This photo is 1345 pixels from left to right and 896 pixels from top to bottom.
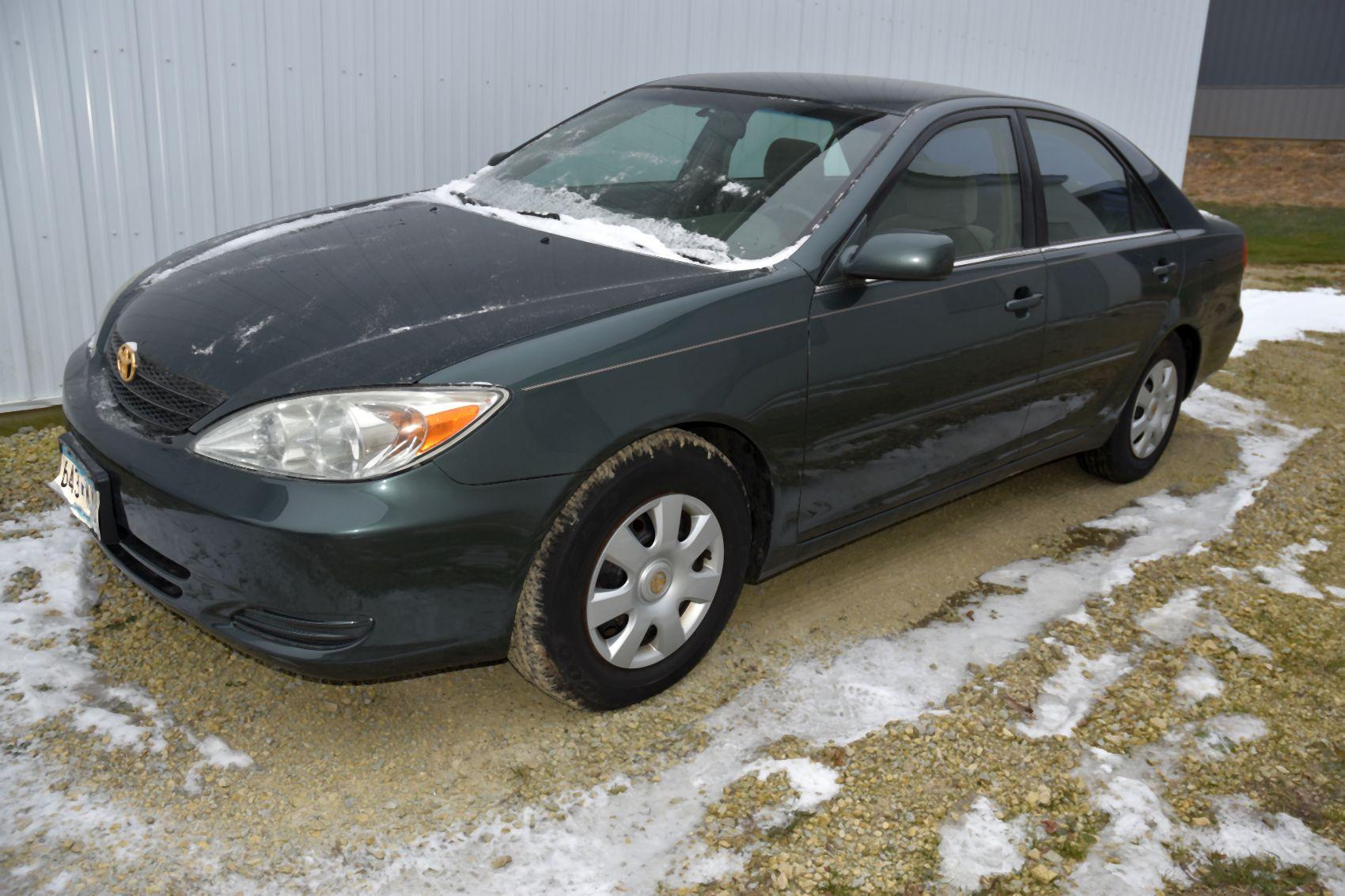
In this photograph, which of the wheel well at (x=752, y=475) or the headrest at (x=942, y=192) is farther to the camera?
the headrest at (x=942, y=192)

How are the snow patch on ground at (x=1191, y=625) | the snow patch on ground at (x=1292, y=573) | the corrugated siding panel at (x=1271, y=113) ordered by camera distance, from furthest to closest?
1. the corrugated siding panel at (x=1271, y=113)
2. the snow patch on ground at (x=1292, y=573)
3. the snow patch on ground at (x=1191, y=625)

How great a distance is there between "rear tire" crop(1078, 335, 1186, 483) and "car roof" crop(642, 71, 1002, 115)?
152 cm

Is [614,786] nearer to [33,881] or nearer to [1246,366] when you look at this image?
[33,881]

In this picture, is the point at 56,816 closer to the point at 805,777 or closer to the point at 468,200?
the point at 805,777

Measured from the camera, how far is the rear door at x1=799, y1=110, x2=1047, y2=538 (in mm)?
3234

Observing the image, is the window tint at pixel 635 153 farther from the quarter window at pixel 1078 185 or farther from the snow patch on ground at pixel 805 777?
the snow patch on ground at pixel 805 777

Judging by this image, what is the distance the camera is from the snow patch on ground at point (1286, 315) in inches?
317

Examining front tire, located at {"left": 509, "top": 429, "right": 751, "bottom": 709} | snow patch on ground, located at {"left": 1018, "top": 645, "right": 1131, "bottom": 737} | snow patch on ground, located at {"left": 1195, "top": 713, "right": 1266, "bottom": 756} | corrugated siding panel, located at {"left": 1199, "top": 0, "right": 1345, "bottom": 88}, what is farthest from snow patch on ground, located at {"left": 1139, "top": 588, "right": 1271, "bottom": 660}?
corrugated siding panel, located at {"left": 1199, "top": 0, "right": 1345, "bottom": 88}

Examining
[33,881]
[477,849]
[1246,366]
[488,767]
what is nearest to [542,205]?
[488,767]

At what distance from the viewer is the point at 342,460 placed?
2467 millimetres

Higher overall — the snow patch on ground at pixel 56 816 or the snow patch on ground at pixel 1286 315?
the snow patch on ground at pixel 56 816

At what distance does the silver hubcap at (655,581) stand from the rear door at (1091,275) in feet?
5.26

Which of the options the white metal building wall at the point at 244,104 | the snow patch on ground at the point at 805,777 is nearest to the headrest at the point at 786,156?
the snow patch on ground at the point at 805,777

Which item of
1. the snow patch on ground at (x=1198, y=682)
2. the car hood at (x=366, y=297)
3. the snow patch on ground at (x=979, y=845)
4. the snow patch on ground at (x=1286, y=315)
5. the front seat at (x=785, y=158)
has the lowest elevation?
the snow patch on ground at (x=1286, y=315)
